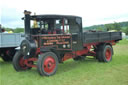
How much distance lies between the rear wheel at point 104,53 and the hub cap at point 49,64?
3.06 m

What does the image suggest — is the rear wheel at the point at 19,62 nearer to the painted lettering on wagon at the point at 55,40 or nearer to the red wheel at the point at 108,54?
the painted lettering on wagon at the point at 55,40

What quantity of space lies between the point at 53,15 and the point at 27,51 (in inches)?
62.1

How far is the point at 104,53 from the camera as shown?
798 centimetres

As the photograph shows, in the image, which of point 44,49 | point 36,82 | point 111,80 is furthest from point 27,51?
point 111,80

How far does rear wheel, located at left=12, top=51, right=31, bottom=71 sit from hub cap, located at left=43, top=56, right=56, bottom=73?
1329 mm

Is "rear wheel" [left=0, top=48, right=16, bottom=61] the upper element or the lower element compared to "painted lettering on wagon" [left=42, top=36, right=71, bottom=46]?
lower

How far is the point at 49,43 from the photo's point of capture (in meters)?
5.77

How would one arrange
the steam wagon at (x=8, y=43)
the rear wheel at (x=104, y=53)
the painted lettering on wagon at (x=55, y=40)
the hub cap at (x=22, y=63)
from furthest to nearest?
1. the rear wheel at (x=104, y=53)
2. the steam wagon at (x=8, y=43)
3. the hub cap at (x=22, y=63)
4. the painted lettering on wagon at (x=55, y=40)

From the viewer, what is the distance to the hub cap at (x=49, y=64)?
544 centimetres

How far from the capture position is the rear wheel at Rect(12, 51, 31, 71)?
6.24 meters

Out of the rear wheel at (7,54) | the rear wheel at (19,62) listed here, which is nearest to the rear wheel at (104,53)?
the rear wheel at (19,62)

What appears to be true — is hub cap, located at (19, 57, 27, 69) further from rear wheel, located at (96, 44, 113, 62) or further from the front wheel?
rear wheel, located at (96, 44, 113, 62)

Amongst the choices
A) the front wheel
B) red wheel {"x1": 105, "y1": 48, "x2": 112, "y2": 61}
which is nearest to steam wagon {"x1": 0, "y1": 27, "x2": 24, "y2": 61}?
the front wheel

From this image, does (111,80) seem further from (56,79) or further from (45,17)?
(45,17)
